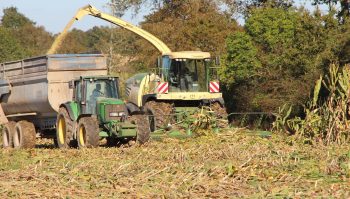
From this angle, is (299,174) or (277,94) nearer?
(299,174)

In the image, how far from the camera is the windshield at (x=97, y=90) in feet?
61.9

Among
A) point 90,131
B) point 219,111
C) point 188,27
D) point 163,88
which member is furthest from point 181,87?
point 188,27

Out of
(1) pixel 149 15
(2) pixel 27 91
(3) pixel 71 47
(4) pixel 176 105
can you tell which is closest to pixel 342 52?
(4) pixel 176 105

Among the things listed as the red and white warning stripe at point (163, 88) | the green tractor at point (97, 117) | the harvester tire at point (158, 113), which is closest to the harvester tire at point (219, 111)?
the harvester tire at point (158, 113)

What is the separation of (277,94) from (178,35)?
1338cm

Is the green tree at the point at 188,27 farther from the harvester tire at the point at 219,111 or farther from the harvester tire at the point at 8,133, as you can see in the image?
the harvester tire at the point at 8,133

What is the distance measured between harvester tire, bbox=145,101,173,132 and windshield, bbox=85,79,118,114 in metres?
3.32

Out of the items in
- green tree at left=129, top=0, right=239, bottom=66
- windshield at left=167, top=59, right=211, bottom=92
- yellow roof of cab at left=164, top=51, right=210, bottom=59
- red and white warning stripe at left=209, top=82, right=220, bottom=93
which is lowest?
red and white warning stripe at left=209, top=82, right=220, bottom=93

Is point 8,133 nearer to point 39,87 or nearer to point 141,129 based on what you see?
point 39,87

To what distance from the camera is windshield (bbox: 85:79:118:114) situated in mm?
18875

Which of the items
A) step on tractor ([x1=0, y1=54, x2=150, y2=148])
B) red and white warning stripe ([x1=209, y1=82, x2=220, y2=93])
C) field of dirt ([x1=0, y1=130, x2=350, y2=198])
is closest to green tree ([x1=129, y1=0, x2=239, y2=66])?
red and white warning stripe ([x1=209, y1=82, x2=220, y2=93])

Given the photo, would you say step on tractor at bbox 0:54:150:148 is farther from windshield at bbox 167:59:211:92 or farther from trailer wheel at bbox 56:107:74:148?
→ windshield at bbox 167:59:211:92

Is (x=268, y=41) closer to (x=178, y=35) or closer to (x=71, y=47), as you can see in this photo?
(x=178, y=35)

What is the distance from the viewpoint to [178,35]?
42188mm
